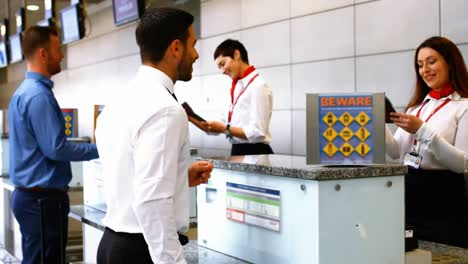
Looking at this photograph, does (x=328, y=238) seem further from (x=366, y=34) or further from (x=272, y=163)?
(x=366, y=34)

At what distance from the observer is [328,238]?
5.66ft

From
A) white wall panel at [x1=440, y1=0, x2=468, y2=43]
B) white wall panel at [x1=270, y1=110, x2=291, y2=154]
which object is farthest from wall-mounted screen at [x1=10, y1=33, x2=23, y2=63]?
white wall panel at [x1=440, y1=0, x2=468, y2=43]

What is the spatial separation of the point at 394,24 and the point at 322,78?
0.92 meters

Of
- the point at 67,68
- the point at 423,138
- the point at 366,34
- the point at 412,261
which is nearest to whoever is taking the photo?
the point at 412,261

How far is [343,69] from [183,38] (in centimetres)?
337

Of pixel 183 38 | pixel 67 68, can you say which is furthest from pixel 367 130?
pixel 67 68

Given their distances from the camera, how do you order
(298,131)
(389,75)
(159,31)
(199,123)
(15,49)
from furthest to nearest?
1. (15,49)
2. (298,131)
3. (389,75)
4. (199,123)
5. (159,31)

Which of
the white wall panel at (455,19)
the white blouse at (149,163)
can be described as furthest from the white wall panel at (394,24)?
the white blouse at (149,163)

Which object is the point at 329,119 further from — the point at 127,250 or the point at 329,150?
the point at 127,250

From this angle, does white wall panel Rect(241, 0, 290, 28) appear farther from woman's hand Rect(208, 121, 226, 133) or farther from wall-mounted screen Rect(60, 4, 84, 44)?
wall-mounted screen Rect(60, 4, 84, 44)

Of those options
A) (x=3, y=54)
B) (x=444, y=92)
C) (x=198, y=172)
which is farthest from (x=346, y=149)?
(x=3, y=54)

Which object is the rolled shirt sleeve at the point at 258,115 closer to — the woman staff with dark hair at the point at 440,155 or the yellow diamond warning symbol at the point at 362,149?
the woman staff with dark hair at the point at 440,155

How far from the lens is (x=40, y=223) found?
3158mm

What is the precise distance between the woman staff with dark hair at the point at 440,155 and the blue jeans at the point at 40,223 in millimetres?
1806
